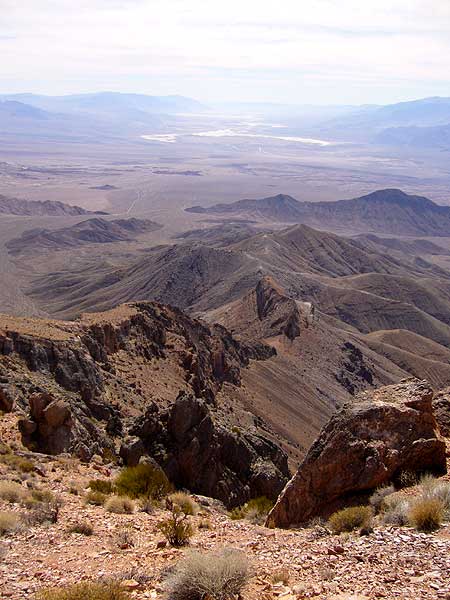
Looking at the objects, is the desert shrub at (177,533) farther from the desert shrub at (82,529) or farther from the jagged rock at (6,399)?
the jagged rock at (6,399)


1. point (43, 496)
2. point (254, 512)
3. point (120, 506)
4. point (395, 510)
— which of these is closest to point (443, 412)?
point (395, 510)

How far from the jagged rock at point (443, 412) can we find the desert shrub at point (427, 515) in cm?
438

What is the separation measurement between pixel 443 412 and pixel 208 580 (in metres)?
8.27

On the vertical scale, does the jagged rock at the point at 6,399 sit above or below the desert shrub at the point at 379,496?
below

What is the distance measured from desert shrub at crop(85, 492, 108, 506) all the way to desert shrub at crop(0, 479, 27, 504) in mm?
1287

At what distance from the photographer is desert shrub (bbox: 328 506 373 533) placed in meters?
10.8

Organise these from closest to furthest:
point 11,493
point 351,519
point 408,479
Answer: point 351,519
point 408,479
point 11,493

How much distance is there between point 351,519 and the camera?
430 inches

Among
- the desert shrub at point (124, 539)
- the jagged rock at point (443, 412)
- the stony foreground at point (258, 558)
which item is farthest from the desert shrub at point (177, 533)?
the jagged rock at point (443, 412)

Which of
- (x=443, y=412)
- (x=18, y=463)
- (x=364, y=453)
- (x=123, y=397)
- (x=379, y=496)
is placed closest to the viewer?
(x=379, y=496)

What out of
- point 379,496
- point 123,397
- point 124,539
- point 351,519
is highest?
point 379,496

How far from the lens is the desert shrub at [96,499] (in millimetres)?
13281

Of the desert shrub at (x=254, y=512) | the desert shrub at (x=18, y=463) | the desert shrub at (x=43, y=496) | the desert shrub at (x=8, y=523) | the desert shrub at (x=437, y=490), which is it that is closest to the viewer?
the desert shrub at (x=437, y=490)

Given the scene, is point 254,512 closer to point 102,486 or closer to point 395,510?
point 102,486
